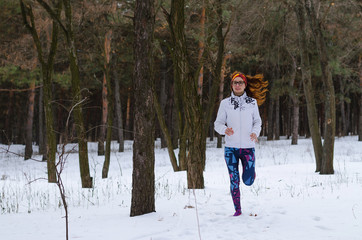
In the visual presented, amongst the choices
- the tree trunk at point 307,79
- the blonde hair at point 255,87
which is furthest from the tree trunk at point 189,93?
the tree trunk at point 307,79

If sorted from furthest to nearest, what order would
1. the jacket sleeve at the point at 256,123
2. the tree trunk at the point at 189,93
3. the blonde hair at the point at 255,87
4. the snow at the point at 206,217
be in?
the tree trunk at the point at 189,93
the blonde hair at the point at 255,87
the jacket sleeve at the point at 256,123
the snow at the point at 206,217

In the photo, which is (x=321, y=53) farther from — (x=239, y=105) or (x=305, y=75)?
(x=239, y=105)

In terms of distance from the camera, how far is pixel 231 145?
503cm

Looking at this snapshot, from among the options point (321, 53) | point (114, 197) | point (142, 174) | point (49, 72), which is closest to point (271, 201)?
point (142, 174)

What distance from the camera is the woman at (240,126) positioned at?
5020mm

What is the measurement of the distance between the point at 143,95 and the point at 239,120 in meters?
1.43

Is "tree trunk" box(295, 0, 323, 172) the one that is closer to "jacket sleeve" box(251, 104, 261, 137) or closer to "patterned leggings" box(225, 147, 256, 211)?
"jacket sleeve" box(251, 104, 261, 137)

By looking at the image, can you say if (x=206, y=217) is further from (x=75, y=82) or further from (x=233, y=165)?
(x=75, y=82)

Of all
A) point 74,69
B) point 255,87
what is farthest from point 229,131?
point 74,69

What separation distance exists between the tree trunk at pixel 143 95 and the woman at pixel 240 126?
104 cm

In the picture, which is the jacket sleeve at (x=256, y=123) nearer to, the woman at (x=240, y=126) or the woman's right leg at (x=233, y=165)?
the woman at (x=240, y=126)

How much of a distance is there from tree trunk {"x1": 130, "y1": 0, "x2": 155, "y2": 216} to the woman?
1.04 metres

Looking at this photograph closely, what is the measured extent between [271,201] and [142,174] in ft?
8.67

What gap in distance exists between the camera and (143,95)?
5.05 m
